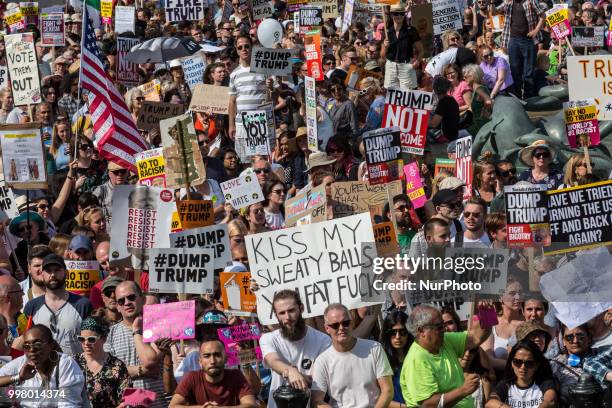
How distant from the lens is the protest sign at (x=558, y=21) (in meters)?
21.9

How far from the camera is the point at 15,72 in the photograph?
1869cm

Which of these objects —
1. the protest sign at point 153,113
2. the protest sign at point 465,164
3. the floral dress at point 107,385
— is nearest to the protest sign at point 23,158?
the protest sign at point 153,113

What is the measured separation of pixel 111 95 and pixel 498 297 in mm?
6648

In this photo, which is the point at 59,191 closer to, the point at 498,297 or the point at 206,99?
the point at 206,99

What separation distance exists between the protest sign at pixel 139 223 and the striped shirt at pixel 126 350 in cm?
222

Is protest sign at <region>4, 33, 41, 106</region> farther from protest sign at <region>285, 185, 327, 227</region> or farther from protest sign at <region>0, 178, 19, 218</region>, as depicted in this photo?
protest sign at <region>285, 185, 327, 227</region>

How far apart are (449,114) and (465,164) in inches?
124

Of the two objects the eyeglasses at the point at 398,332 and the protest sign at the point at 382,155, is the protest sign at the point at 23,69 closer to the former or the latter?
the protest sign at the point at 382,155

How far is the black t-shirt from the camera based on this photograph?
17.9 m

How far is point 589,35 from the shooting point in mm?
22484

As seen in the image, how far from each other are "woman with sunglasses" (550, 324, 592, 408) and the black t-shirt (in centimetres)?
790

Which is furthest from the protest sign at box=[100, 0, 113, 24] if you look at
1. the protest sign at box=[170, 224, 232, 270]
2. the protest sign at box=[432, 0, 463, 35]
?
the protest sign at box=[170, 224, 232, 270]

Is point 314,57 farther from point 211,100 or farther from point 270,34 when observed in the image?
point 270,34

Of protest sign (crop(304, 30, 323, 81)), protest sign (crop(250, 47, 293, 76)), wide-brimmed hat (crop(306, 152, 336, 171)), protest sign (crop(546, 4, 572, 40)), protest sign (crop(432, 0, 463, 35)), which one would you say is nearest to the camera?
wide-brimmed hat (crop(306, 152, 336, 171))
